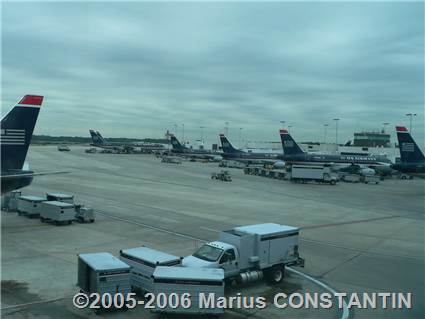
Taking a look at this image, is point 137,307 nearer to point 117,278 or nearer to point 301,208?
point 117,278

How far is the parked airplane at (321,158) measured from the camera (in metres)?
81.1

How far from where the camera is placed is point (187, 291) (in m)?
13.7

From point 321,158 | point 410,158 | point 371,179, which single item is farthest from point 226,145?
point 410,158

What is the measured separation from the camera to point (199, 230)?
2842 centimetres

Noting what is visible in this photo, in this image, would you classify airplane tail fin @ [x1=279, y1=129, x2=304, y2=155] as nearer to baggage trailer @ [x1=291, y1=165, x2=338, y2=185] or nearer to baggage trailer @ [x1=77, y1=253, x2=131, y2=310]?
baggage trailer @ [x1=291, y1=165, x2=338, y2=185]

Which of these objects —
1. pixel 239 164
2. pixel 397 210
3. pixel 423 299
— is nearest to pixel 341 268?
pixel 423 299

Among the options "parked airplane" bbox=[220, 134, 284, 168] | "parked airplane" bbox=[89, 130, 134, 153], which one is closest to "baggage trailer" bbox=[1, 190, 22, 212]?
"parked airplane" bbox=[220, 134, 284, 168]

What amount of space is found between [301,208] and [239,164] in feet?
198

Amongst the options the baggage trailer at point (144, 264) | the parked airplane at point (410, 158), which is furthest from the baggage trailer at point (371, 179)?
the baggage trailer at point (144, 264)

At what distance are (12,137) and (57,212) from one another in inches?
268

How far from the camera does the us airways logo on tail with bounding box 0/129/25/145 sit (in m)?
23.2

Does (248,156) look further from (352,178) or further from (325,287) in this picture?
(325,287)

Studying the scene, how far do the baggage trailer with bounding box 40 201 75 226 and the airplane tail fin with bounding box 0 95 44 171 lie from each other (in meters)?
5.22

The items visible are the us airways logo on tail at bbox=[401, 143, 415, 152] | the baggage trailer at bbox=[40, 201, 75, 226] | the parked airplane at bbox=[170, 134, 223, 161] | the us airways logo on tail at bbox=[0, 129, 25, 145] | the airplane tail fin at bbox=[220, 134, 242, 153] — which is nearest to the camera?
the us airways logo on tail at bbox=[0, 129, 25, 145]
